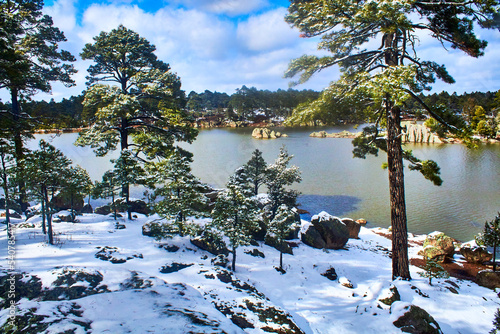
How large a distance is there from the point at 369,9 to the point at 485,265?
15.4m

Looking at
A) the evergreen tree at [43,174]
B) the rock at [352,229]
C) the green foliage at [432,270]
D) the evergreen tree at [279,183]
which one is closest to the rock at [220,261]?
the evergreen tree at [279,183]

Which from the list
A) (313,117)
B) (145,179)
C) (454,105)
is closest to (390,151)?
(313,117)

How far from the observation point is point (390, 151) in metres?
9.34

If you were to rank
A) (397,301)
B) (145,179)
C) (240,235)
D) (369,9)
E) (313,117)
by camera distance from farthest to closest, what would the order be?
1. (145,179)
2. (240,235)
3. (313,117)
4. (397,301)
5. (369,9)

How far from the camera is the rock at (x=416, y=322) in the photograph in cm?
674

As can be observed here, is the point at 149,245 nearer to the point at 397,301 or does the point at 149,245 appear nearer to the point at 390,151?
the point at 397,301

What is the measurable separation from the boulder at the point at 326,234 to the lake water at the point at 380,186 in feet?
21.7

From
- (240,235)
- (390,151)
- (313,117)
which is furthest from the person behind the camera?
(240,235)

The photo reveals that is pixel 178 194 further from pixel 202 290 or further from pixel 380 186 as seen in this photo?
pixel 380 186

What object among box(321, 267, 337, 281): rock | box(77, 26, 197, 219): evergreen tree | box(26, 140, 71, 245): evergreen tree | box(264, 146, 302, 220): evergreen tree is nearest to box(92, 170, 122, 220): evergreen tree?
box(77, 26, 197, 219): evergreen tree

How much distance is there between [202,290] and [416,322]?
6398 mm

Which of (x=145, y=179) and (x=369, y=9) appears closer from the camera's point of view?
(x=369, y=9)

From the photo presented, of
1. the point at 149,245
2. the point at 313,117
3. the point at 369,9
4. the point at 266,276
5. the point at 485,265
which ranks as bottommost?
the point at 485,265

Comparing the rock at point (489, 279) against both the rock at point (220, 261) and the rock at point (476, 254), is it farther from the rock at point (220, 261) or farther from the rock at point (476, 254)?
the rock at point (220, 261)
